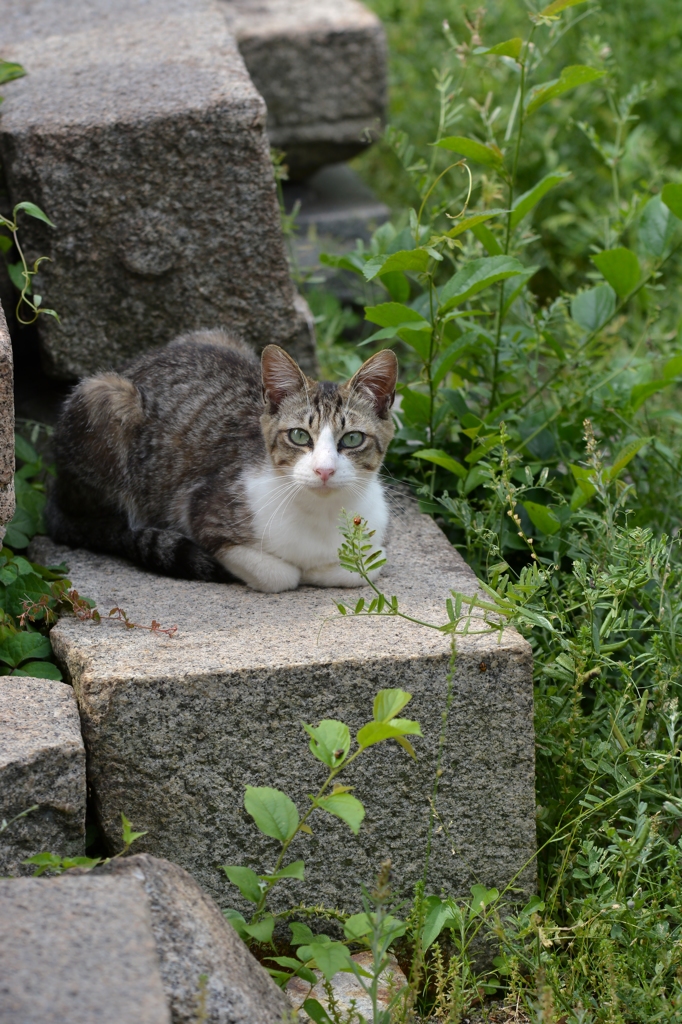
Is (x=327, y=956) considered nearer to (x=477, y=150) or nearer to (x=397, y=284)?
(x=397, y=284)

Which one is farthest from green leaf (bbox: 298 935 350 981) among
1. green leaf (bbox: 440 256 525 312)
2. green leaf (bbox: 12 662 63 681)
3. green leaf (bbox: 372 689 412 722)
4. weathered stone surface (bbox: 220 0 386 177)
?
weathered stone surface (bbox: 220 0 386 177)

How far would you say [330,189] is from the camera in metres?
5.57

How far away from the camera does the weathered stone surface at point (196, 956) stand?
1725mm

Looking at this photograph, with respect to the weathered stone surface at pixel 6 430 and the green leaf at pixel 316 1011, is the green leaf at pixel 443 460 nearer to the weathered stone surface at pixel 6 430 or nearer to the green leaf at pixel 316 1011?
the weathered stone surface at pixel 6 430

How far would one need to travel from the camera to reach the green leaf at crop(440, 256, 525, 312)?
2783 mm

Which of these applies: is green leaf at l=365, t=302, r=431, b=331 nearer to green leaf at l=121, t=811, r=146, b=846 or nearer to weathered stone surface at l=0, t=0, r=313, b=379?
weathered stone surface at l=0, t=0, r=313, b=379

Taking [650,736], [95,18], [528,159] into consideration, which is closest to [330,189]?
[528,159]

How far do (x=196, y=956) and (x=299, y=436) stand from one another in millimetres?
1327

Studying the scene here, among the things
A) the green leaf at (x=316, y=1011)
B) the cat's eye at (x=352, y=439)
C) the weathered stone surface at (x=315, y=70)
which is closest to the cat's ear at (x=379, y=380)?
the cat's eye at (x=352, y=439)

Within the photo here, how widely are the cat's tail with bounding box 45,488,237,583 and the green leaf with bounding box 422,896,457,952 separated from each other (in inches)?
39.1

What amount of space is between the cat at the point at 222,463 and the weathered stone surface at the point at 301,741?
0.99 feet

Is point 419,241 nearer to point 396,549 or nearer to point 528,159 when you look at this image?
point 396,549

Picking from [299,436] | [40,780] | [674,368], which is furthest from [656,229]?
[40,780]

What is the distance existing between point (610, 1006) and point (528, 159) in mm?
4929
